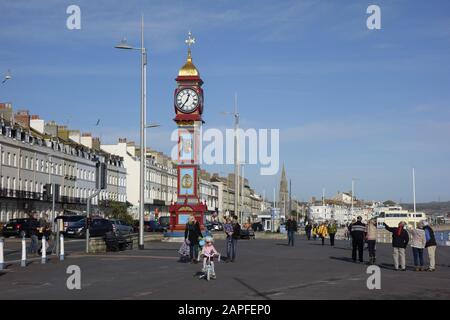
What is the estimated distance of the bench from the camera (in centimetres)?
3381

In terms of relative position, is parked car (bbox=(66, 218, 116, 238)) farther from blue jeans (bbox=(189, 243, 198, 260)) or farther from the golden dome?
blue jeans (bbox=(189, 243, 198, 260))

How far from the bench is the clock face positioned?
17.5 meters

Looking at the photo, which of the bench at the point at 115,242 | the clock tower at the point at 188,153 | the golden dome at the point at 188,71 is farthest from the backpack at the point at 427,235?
the golden dome at the point at 188,71

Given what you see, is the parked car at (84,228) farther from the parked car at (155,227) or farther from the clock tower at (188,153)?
the parked car at (155,227)

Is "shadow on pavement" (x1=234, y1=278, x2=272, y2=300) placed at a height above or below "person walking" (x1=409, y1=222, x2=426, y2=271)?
below

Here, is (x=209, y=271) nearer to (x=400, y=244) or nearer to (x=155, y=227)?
(x=400, y=244)

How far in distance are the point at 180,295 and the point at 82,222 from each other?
3975 cm

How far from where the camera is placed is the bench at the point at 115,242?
3381 centimetres

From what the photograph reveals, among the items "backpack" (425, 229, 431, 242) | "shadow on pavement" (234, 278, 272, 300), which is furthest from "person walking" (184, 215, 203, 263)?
"backpack" (425, 229, 431, 242)

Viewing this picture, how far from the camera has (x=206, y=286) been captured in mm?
18016

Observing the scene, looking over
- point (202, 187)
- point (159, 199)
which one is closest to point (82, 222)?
point (159, 199)
